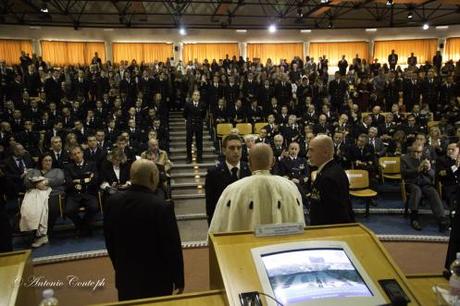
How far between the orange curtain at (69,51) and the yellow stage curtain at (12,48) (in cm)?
63

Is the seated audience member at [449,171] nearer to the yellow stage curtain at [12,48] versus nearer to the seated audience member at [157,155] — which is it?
the seated audience member at [157,155]

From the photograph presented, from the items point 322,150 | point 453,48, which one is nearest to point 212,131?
point 322,150

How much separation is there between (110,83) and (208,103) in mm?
3160

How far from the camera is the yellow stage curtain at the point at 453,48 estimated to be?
17875 mm

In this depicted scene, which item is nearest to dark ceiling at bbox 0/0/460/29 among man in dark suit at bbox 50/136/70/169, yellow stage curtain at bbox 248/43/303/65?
yellow stage curtain at bbox 248/43/303/65

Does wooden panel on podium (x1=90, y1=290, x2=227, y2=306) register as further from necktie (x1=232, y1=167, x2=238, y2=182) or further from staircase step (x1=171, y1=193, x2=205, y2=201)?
staircase step (x1=171, y1=193, x2=205, y2=201)

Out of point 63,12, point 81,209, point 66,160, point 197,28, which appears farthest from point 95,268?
point 197,28

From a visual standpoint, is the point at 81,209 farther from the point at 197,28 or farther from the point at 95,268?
the point at 197,28

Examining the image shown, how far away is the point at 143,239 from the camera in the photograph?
2.36 metres

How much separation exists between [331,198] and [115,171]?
14.2 feet

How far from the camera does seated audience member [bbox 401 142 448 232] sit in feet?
19.1

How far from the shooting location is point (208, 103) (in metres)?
11.4

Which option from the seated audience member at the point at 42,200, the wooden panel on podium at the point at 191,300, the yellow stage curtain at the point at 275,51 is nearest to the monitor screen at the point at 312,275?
the wooden panel on podium at the point at 191,300

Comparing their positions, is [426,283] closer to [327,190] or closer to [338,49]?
[327,190]
